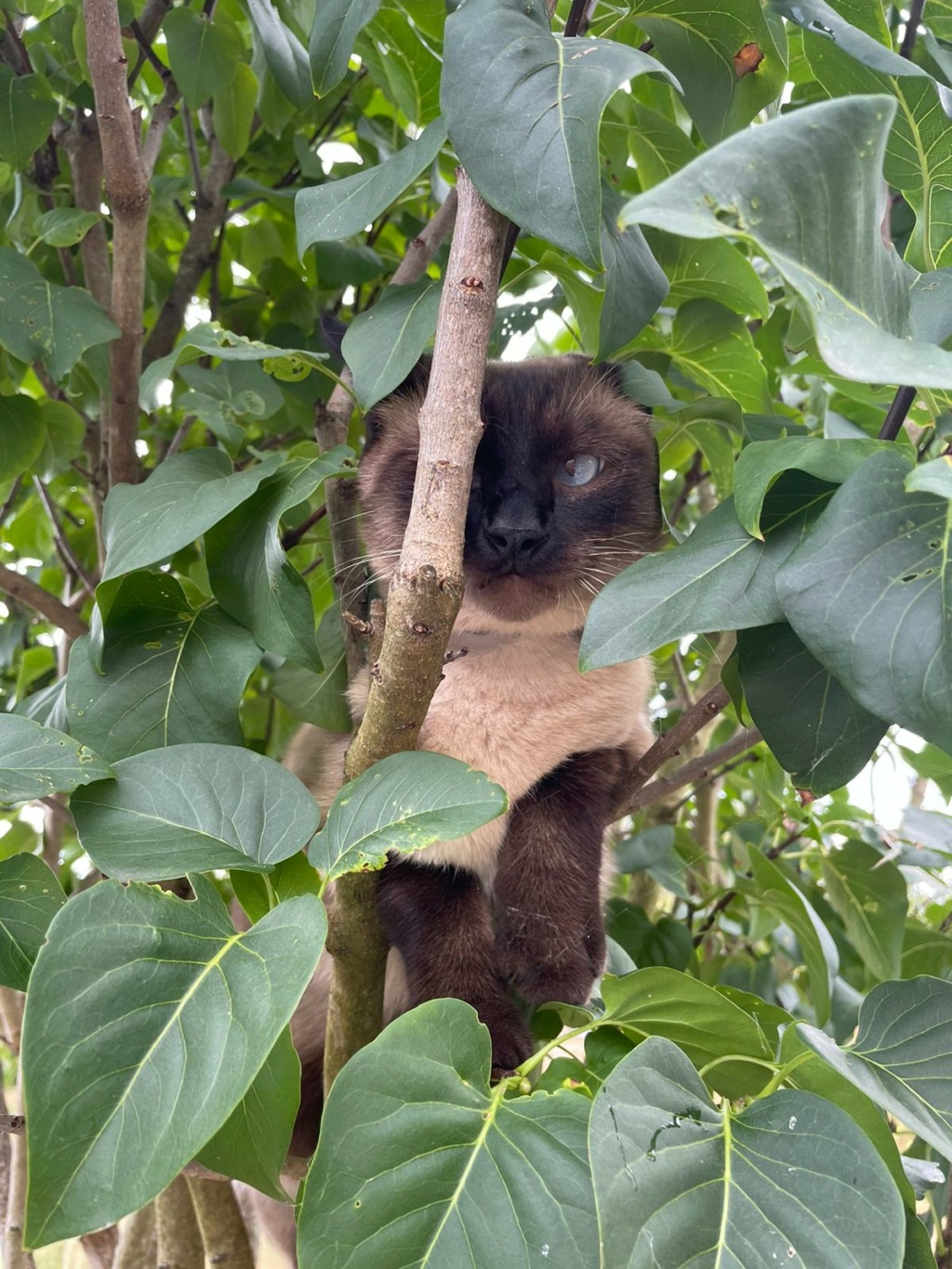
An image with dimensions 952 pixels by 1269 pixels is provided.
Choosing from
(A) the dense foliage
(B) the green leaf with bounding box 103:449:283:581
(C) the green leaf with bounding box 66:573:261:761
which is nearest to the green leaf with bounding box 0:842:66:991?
(A) the dense foliage

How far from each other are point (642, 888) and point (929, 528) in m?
1.44

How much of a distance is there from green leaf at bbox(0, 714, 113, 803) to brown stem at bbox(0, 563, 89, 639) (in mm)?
541

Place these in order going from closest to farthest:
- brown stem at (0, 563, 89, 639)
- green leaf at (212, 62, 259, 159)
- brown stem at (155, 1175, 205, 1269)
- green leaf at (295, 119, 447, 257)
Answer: green leaf at (295, 119, 447, 257) → brown stem at (0, 563, 89, 639) → green leaf at (212, 62, 259, 159) → brown stem at (155, 1175, 205, 1269)

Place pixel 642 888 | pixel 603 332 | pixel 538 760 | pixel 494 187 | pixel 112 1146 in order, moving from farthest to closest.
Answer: pixel 642 888
pixel 538 760
pixel 603 332
pixel 494 187
pixel 112 1146

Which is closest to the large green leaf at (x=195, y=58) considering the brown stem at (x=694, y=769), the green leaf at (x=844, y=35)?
the green leaf at (x=844, y=35)

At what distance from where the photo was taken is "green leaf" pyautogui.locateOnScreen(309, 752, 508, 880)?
2.39 ft

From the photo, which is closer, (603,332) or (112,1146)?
(112,1146)

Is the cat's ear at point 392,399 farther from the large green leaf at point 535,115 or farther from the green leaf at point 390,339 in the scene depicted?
the large green leaf at point 535,115

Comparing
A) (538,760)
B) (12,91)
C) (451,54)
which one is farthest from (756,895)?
(12,91)

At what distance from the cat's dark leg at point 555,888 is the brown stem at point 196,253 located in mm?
881

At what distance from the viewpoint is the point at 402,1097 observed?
0.69 metres

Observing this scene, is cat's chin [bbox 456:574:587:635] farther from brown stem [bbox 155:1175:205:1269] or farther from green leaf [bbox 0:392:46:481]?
brown stem [bbox 155:1175:205:1269]

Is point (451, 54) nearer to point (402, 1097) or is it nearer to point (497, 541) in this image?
point (497, 541)

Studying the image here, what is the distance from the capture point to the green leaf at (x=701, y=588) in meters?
0.73
